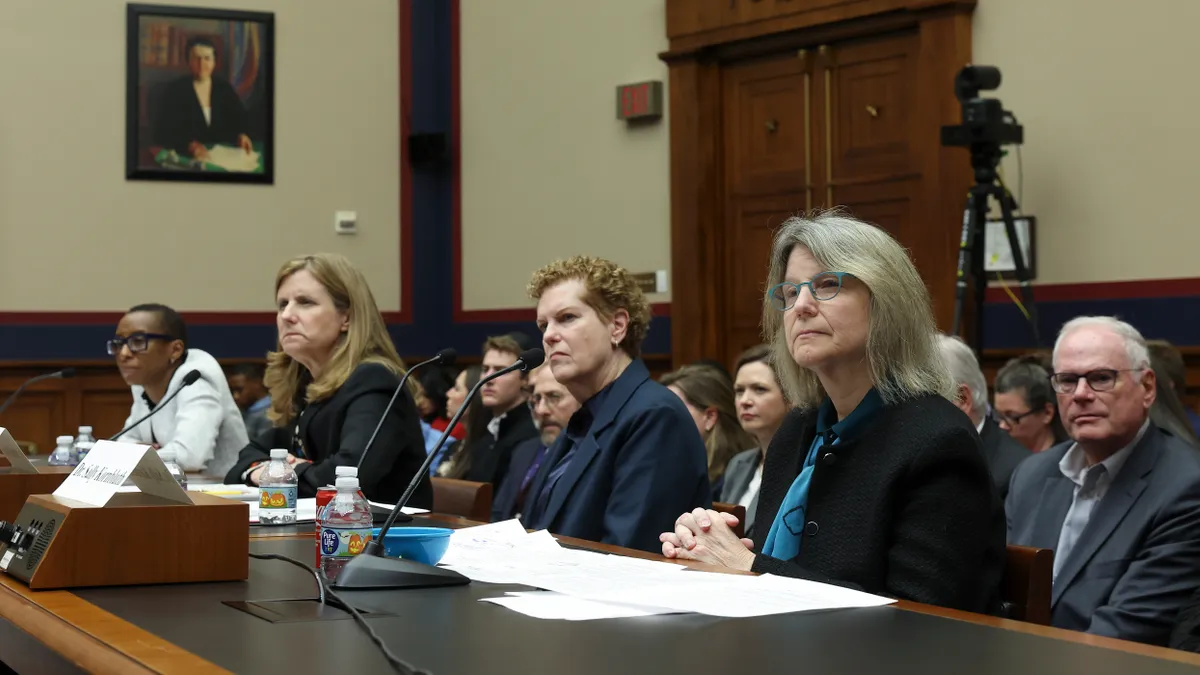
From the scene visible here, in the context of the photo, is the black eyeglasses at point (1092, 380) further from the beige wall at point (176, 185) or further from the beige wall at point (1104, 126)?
the beige wall at point (176, 185)

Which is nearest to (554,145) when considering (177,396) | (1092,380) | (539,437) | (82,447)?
(539,437)

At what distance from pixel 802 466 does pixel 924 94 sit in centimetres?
440

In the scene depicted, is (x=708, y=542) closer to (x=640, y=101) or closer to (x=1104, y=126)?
(x=1104, y=126)

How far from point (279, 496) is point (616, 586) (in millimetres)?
1195

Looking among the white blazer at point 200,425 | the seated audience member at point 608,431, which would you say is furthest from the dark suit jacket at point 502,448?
the seated audience member at point 608,431

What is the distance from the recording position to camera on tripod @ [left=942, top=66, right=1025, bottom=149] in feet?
18.5

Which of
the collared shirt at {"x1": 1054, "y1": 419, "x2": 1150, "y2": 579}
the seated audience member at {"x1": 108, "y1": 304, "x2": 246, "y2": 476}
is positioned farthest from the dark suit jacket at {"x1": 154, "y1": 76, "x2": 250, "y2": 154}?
the collared shirt at {"x1": 1054, "y1": 419, "x2": 1150, "y2": 579}

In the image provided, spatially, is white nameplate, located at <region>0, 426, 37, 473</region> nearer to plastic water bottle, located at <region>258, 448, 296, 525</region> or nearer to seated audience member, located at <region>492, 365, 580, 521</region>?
plastic water bottle, located at <region>258, 448, 296, 525</region>

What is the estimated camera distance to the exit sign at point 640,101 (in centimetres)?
757

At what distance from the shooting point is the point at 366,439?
11.5 ft

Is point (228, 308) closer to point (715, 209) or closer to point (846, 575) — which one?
point (715, 209)

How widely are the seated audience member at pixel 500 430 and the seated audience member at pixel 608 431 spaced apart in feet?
6.17

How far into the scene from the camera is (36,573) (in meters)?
1.84

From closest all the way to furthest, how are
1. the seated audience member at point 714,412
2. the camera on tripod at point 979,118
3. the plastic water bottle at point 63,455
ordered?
the plastic water bottle at point 63,455 → the seated audience member at point 714,412 → the camera on tripod at point 979,118
